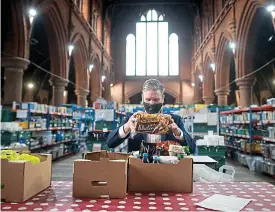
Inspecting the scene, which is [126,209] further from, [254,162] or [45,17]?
[45,17]

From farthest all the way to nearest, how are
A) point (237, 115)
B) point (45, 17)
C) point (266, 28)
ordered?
point (266, 28)
point (45, 17)
point (237, 115)

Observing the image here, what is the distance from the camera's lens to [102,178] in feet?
5.02

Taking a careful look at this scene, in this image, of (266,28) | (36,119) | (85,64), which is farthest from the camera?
(85,64)

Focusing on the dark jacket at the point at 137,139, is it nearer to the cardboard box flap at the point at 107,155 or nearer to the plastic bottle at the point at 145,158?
the cardboard box flap at the point at 107,155

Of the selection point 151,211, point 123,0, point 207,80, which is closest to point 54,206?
point 151,211

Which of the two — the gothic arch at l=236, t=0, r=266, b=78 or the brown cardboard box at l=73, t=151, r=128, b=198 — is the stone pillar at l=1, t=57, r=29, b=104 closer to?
the brown cardboard box at l=73, t=151, r=128, b=198

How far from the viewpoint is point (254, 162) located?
7.79 meters

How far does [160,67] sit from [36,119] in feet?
56.7

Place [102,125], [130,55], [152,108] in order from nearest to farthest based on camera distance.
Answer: [152,108], [102,125], [130,55]

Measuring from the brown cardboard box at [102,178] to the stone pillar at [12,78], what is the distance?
772 centimetres

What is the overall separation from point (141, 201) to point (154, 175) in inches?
8.4

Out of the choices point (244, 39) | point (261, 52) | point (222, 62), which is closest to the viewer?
point (244, 39)

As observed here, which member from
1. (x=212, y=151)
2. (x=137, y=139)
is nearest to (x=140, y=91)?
(x=212, y=151)

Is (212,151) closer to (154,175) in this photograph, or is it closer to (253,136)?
(253,136)
